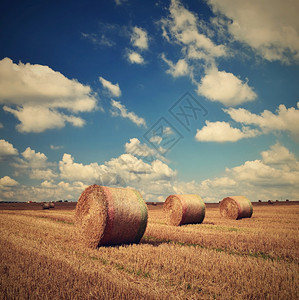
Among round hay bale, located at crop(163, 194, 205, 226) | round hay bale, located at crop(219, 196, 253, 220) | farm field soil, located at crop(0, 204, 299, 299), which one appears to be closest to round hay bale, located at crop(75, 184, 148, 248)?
farm field soil, located at crop(0, 204, 299, 299)

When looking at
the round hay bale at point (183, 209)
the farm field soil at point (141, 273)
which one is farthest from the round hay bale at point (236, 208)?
the farm field soil at point (141, 273)

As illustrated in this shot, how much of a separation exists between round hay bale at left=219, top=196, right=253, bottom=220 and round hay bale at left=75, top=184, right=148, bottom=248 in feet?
40.4

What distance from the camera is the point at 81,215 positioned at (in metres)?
9.52

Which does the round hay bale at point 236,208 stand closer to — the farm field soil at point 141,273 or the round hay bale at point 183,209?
the round hay bale at point 183,209

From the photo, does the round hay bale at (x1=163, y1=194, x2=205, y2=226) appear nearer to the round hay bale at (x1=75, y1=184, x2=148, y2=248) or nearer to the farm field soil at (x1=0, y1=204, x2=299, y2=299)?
the round hay bale at (x1=75, y1=184, x2=148, y2=248)

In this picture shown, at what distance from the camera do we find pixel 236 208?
19422 mm

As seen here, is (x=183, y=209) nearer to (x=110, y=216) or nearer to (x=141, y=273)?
(x=110, y=216)

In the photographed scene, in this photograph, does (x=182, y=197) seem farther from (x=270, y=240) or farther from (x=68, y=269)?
(x=68, y=269)

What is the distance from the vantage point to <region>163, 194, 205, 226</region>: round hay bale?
593 inches

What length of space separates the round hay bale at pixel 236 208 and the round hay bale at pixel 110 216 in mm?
12327

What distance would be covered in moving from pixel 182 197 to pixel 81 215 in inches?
295

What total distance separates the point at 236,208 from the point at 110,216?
13745 mm

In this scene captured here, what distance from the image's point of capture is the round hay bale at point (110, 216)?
8.29 m

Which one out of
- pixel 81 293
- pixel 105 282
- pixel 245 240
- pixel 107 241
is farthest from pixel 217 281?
pixel 245 240
